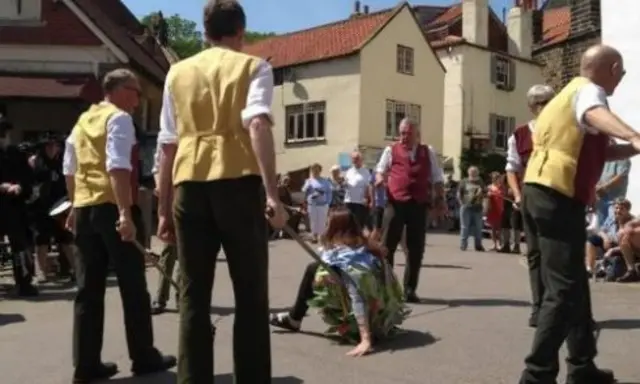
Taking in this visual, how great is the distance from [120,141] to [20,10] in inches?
871

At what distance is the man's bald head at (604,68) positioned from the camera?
545 centimetres

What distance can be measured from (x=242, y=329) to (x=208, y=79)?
1.29 meters

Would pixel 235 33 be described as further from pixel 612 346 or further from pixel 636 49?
pixel 636 49

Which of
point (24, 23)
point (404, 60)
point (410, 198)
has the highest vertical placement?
point (404, 60)

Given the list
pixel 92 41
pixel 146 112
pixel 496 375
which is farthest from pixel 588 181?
pixel 146 112

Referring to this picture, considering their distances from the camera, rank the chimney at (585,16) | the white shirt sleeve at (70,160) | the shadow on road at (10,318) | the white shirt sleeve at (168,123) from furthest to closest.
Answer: the chimney at (585,16), the shadow on road at (10,318), the white shirt sleeve at (70,160), the white shirt sleeve at (168,123)

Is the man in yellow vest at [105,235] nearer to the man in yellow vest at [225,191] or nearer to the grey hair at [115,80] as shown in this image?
the grey hair at [115,80]

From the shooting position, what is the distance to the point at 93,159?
6273 millimetres

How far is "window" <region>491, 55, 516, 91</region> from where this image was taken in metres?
45.9

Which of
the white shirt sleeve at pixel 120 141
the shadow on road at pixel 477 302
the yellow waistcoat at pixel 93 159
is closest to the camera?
the white shirt sleeve at pixel 120 141

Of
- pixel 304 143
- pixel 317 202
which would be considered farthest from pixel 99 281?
pixel 304 143

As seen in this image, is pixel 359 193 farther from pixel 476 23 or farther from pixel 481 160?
pixel 476 23

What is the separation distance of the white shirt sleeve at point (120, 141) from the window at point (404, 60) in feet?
121

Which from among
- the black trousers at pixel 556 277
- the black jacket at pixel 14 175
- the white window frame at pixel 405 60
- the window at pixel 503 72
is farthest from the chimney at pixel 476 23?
the black trousers at pixel 556 277
